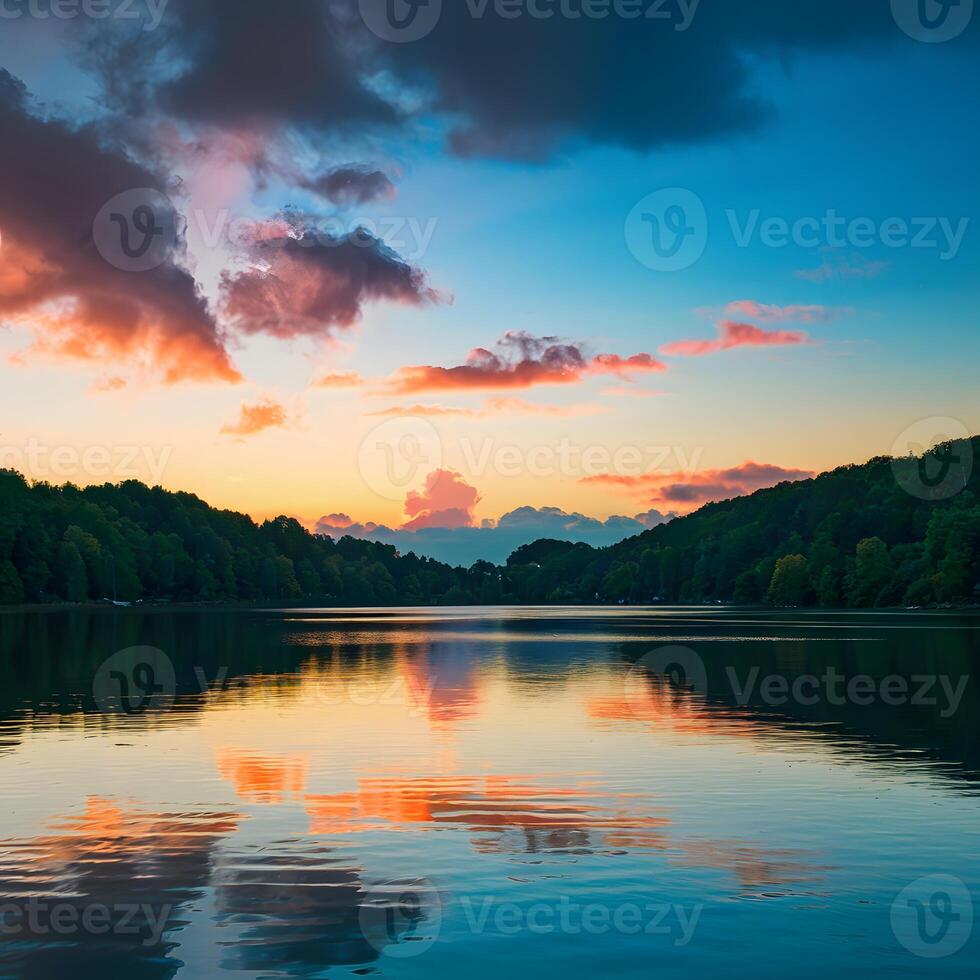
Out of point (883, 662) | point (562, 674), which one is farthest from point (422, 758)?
point (883, 662)

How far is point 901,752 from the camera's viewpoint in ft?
112

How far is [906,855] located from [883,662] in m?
52.9

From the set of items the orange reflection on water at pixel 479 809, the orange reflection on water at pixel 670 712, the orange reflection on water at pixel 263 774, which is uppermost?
the orange reflection on water at pixel 263 774

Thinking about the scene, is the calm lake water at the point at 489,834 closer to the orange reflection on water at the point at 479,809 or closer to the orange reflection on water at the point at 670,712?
the orange reflection on water at the point at 479,809

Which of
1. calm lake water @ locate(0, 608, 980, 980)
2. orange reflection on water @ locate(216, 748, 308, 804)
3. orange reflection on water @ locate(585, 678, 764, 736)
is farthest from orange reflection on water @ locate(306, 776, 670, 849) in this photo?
orange reflection on water @ locate(585, 678, 764, 736)

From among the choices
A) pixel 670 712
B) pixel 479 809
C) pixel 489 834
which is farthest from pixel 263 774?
pixel 670 712

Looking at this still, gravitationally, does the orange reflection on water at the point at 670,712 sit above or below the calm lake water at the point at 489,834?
below

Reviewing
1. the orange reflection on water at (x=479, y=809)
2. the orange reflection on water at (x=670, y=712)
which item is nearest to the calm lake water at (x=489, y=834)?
the orange reflection on water at (x=479, y=809)

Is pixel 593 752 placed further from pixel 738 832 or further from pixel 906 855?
pixel 906 855

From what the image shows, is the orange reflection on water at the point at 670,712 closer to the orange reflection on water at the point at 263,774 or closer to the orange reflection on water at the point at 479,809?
the orange reflection on water at the point at 479,809

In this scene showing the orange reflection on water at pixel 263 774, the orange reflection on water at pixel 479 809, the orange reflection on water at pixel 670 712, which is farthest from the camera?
the orange reflection on water at pixel 670 712

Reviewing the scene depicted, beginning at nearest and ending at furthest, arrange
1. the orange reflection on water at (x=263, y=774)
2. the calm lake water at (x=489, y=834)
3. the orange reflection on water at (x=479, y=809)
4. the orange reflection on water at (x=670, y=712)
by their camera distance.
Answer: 1. the calm lake water at (x=489, y=834)
2. the orange reflection on water at (x=479, y=809)
3. the orange reflection on water at (x=263, y=774)
4. the orange reflection on water at (x=670, y=712)

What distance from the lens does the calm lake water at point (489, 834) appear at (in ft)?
50.5

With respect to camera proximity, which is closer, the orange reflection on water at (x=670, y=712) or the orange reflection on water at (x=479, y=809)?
the orange reflection on water at (x=479, y=809)
